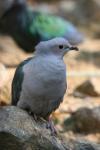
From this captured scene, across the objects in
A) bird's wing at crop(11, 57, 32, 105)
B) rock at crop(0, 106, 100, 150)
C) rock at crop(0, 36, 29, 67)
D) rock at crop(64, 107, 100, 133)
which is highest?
bird's wing at crop(11, 57, 32, 105)

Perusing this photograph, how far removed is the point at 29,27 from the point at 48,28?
25 centimetres

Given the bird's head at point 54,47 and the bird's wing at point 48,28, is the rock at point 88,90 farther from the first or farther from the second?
the bird's head at point 54,47

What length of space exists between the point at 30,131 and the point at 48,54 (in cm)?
45

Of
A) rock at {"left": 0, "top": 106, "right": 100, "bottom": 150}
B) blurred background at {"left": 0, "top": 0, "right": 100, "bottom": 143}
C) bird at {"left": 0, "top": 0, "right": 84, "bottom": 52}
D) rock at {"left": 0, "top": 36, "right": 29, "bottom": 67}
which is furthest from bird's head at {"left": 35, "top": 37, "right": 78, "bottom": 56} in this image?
bird at {"left": 0, "top": 0, "right": 84, "bottom": 52}

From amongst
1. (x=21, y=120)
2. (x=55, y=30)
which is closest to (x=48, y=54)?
(x=21, y=120)

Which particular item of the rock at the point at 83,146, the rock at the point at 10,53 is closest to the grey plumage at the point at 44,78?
the rock at the point at 83,146

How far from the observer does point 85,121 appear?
5098 millimetres

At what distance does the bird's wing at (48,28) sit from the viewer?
7.55 meters

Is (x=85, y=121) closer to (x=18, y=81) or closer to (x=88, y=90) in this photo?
(x=88, y=90)

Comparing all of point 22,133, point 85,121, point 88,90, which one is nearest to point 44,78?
point 22,133

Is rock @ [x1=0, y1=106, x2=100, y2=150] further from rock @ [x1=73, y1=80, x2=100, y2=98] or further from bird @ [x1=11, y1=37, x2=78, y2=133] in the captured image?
rock @ [x1=73, y1=80, x2=100, y2=98]

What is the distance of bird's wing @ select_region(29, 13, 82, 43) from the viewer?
7.55 metres

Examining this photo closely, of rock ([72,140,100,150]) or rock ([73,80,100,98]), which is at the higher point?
rock ([72,140,100,150])

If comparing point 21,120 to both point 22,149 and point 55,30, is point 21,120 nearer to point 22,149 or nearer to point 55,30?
point 22,149
